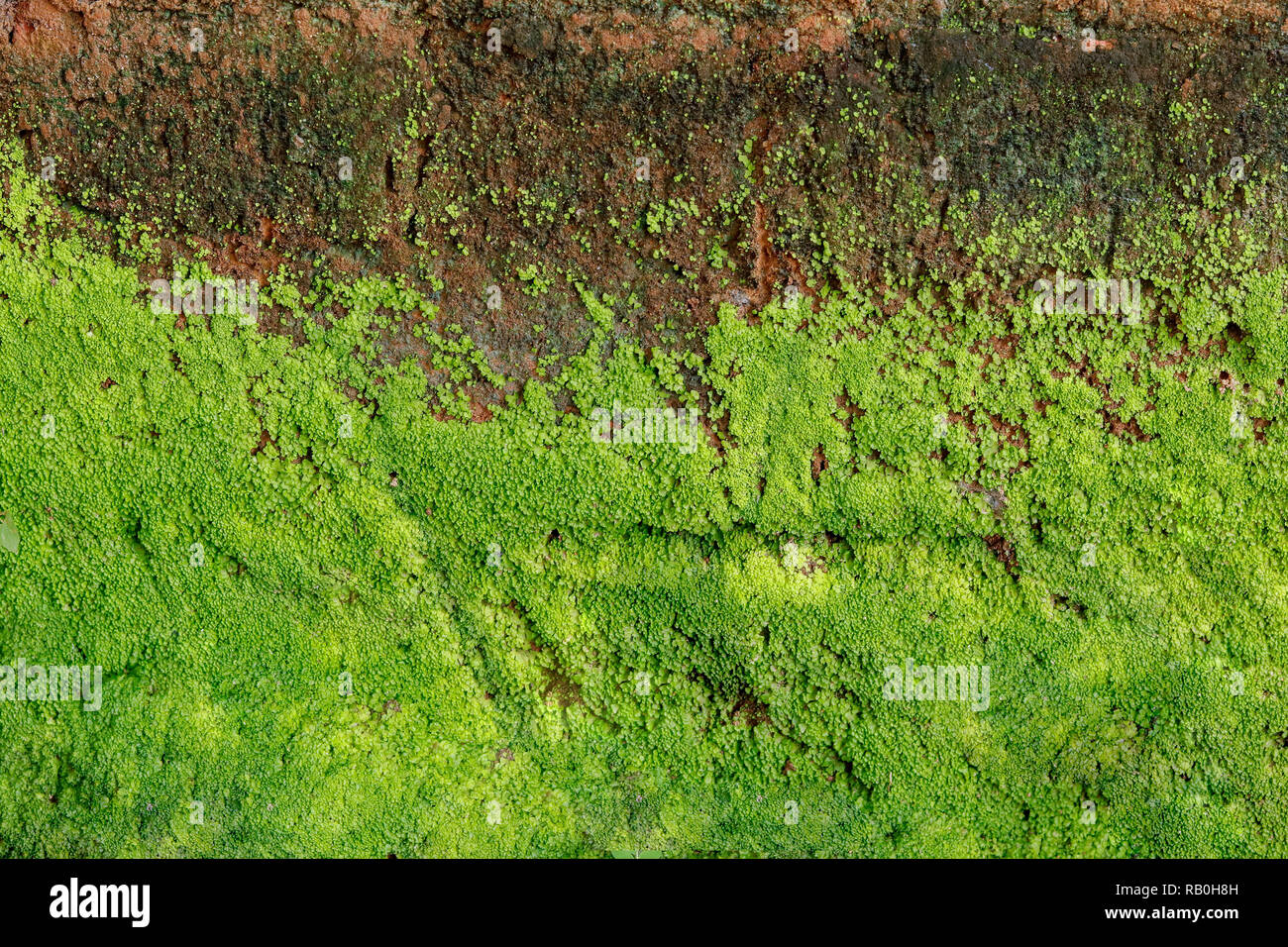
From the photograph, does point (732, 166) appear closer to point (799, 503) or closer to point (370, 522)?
point (799, 503)

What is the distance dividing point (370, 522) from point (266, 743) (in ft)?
5.01

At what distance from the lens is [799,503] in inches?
215

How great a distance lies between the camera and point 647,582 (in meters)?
5.57

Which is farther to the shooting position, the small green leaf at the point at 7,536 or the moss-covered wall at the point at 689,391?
the small green leaf at the point at 7,536

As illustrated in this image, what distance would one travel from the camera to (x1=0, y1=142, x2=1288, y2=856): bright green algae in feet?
17.7

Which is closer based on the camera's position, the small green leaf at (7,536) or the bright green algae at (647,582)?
the bright green algae at (647,582)

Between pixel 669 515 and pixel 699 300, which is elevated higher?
pixel 699 300

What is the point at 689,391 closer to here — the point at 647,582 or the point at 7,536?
the point at 647,582

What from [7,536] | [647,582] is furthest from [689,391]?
[7,536]

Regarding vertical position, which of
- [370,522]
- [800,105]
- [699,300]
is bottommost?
[370,522]

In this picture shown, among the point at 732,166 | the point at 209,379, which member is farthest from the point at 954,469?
the point at 209,379

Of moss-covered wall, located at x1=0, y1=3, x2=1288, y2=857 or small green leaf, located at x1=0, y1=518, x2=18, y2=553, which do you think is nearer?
moss-covered wall, located at x1=0, y1=3, x2=1288, y2=857

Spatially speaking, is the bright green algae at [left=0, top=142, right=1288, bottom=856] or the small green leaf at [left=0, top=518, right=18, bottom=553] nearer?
the bright green algae at [left=0, top=142, right=1288, bottom=856]

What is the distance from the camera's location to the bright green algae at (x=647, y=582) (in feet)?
17.7
